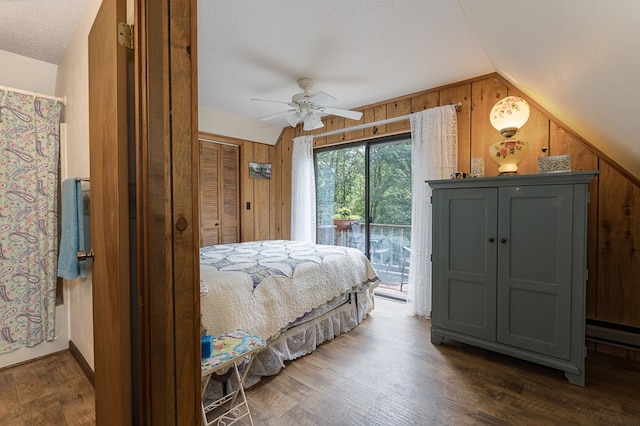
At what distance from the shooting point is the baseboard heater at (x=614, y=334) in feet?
7.25

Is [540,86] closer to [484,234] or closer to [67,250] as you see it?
[484,234]

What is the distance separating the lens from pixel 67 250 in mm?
1635

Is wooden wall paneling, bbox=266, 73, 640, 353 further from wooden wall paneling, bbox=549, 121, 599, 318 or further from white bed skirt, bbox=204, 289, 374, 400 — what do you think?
white bed skirt, bbox=204, 289, 374, 400

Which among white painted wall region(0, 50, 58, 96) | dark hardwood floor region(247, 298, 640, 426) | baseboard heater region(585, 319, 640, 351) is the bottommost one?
dark hardwood floor region(247, 298, 640, 426)

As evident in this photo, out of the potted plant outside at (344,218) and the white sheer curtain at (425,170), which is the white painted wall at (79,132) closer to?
the white sheer curtain at (425,170)

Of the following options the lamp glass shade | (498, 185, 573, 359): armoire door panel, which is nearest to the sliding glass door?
the lamp glass shade

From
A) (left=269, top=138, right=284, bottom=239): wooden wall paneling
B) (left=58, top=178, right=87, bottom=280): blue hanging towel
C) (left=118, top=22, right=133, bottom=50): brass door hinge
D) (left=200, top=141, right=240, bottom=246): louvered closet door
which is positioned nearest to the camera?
(left=118, top=22, right=133, bottom=50): brass door hinge

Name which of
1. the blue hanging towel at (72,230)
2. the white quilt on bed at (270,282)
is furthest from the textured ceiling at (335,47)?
the white quilt on bed at (270,282)

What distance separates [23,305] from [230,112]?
116 inches

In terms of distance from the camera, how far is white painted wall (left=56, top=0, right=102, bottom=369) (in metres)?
1.69

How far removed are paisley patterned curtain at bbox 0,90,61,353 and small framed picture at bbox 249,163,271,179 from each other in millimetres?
2433

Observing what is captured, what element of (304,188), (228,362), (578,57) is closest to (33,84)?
(228,362)

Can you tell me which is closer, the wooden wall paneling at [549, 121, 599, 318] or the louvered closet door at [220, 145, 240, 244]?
the wooden wall paneling at [549, 121, 599, 318]

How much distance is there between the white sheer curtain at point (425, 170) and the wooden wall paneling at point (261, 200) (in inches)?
94.3
